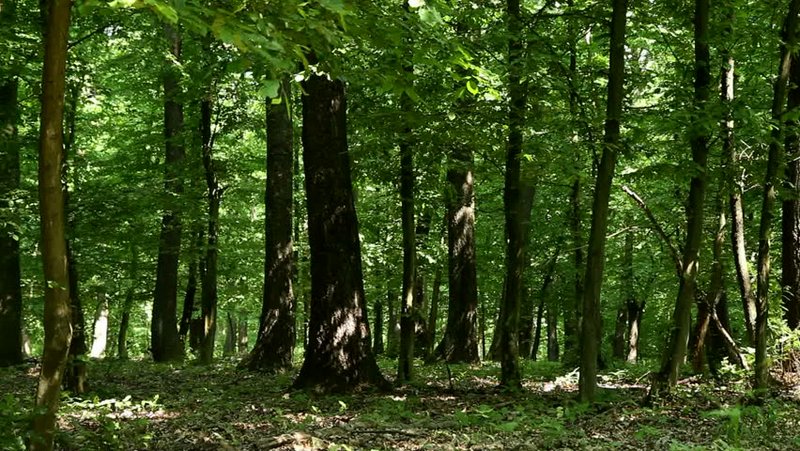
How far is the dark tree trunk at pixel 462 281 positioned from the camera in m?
14.1

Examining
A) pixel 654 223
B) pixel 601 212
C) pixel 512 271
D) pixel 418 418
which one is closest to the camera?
pixel 418 418

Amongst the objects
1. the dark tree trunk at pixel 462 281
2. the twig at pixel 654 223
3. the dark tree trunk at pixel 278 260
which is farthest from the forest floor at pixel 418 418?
the dark tree trunk at pixel 462 281

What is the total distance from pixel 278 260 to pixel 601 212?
6.17m

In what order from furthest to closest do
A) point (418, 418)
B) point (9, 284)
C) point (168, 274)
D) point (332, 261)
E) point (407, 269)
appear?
1. point (168, 274)
2. point (9, 284)
3. point (407, 269)
4. point (332, 261)
5. point (418, 418)

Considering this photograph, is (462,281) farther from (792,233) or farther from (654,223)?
(654,223)

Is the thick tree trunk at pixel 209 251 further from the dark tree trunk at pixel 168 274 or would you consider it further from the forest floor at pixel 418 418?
the forest floor at pixel 418 418

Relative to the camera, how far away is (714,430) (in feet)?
21.6

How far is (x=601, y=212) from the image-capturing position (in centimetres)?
784

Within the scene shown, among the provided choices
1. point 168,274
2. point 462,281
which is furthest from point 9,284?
point 462,281

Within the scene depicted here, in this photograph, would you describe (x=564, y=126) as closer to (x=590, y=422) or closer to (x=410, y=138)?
(x=410, y=138)

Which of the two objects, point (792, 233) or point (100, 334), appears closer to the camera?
point (792, 233)

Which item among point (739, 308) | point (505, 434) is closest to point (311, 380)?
point (505, 434)

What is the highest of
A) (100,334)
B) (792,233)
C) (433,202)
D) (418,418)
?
(433,202)

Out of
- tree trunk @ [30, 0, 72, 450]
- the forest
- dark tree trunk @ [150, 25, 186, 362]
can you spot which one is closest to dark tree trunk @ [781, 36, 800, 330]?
the forest
